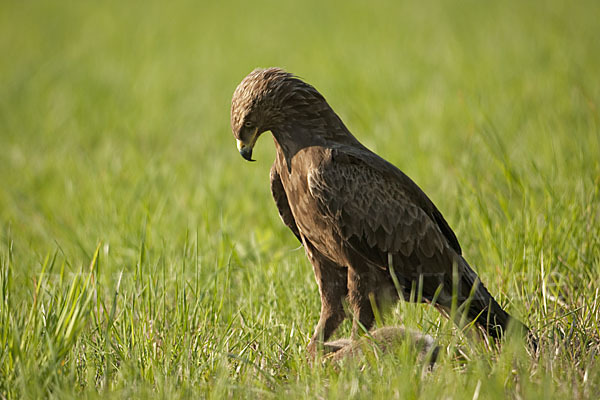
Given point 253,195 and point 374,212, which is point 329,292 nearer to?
point 374,212

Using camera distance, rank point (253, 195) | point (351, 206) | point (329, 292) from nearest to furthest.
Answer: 1. point (351, 206)
2. point (329, 292)
3. point (253, 195)

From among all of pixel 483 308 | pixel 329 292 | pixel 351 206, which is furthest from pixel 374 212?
pixel 483 308

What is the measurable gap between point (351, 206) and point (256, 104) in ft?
2.35

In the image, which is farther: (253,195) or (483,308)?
(253,195)

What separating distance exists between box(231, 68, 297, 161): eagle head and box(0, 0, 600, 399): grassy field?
71cm

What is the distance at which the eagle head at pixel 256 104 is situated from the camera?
134 inches

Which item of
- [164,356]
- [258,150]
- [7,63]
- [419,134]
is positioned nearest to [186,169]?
[258,150]

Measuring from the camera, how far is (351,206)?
338cm

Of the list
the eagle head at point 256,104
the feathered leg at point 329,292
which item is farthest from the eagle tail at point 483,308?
the eagle head at point 256,104

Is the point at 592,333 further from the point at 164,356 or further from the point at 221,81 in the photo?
the point at 221,81

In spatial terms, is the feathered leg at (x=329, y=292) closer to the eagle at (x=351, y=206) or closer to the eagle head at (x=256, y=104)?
the eagle at (x=351, y=206)

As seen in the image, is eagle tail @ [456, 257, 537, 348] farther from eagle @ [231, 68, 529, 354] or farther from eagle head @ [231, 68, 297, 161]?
eagle head @ [231, 68, 297, 161]

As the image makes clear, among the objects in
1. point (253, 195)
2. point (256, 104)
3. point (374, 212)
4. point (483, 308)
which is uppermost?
point (256, 104)

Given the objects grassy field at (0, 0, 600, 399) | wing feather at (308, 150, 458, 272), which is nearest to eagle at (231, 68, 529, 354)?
wing feather at (308, 150, 458, 272)
